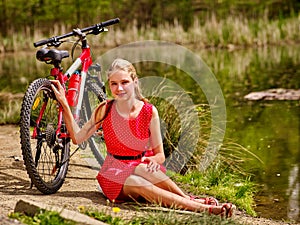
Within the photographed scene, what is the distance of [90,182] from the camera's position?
566 cm

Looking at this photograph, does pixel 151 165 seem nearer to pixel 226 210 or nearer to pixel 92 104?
pixel 226 210

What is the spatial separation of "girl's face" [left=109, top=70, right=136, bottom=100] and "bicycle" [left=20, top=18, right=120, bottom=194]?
0.50 m

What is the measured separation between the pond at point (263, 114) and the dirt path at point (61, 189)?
43.1 inches

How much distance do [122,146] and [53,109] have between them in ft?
2.83

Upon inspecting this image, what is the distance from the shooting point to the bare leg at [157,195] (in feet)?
15.1

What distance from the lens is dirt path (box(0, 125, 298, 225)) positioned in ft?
15.2

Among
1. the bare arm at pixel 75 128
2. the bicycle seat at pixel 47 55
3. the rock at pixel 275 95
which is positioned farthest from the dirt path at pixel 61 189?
the rock at pixel 275 95

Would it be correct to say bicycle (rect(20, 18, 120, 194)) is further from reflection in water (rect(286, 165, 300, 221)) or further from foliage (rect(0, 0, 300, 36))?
foliage (rect(0, 0, 300, 36))

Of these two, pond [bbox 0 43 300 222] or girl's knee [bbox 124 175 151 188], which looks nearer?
girl's knee [bbox 124 175 151 188]

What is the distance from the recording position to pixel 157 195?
4660mm

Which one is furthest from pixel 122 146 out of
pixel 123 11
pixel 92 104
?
pixel 123 11

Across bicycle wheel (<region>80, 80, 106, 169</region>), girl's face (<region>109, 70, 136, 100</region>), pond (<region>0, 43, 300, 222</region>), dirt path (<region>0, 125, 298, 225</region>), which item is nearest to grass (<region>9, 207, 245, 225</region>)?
dirt path (<region>0, 125, 298, 225</region>)

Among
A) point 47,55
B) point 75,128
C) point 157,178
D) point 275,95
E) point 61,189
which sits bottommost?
point 275,95

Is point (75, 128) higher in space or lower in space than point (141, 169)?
higher
